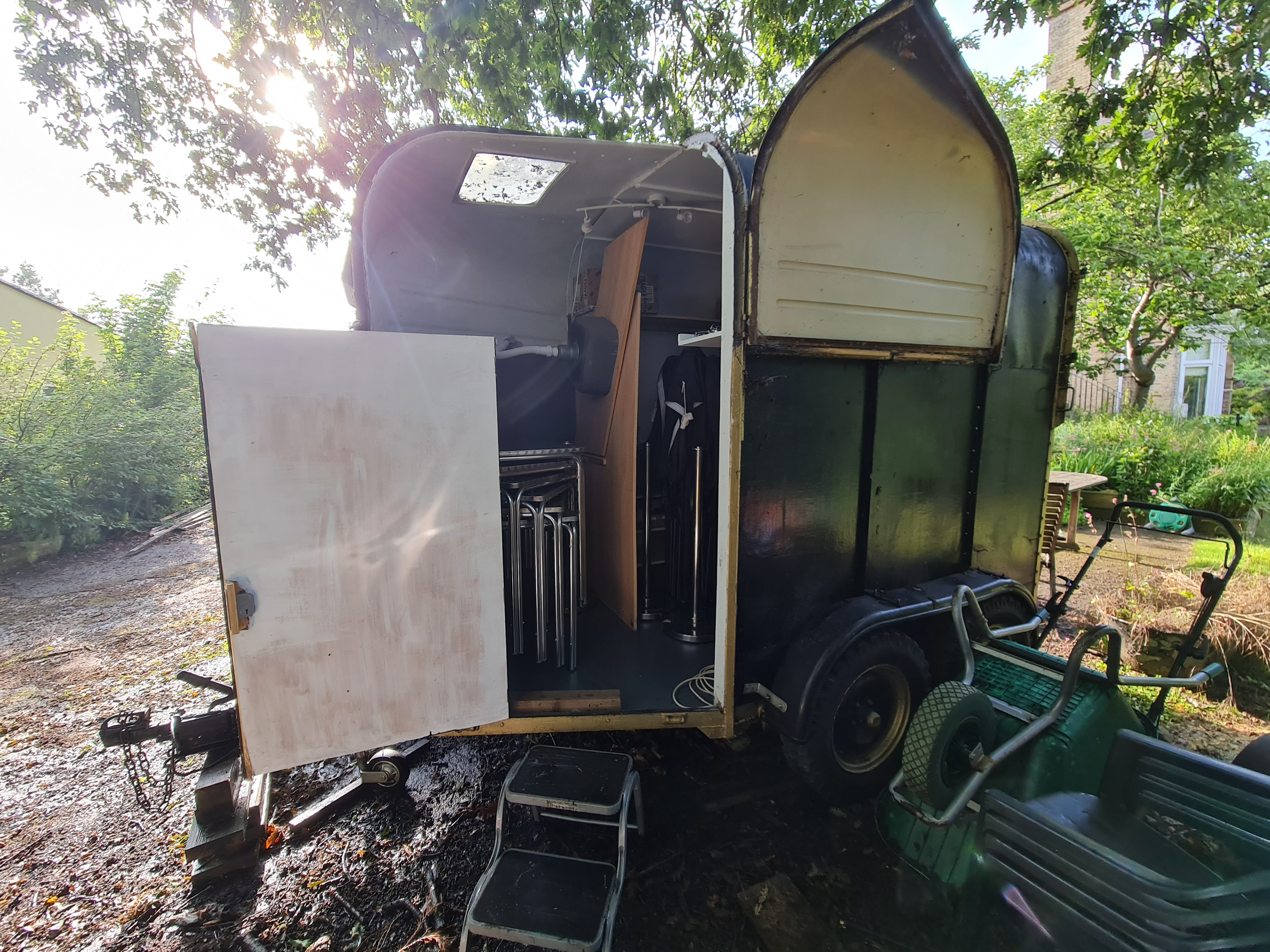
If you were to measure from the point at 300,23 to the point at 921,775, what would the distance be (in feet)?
27.0

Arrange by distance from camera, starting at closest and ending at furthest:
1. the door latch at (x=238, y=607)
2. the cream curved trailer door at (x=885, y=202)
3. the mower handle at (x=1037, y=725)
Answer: the door latch at (x=238, y=607) < the mower handle at (x=1037, y=725) < the cream curved trailer door at (x=885, y=202)

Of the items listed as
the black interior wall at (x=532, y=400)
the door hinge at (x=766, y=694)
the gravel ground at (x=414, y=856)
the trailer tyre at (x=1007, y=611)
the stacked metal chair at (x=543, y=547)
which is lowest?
the gravel ground at (x=414, y=856)

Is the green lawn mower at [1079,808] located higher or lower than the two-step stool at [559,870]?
higher

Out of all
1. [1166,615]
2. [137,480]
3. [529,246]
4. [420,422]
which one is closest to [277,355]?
[420,422]

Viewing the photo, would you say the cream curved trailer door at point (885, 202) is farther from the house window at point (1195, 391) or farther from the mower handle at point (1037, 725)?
the house window at point (1195, 391)

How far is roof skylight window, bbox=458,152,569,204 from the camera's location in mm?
2795

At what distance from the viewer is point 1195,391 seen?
1460 cm

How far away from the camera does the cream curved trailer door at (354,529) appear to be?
1.80 meters

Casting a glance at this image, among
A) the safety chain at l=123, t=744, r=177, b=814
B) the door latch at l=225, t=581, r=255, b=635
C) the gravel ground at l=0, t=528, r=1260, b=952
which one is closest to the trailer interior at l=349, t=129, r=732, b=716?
the gravel ground at l=0, t=528, r=1260, b=952

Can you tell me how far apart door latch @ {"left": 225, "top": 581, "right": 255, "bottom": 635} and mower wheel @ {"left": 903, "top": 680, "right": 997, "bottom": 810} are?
2.51 meters

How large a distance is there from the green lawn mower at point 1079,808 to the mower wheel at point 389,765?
7.78 feet

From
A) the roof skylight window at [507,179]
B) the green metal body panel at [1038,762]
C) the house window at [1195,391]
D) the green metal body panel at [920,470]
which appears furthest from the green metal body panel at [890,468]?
the house window at [1195,391]

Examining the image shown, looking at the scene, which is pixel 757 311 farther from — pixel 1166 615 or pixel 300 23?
pixel 300 23

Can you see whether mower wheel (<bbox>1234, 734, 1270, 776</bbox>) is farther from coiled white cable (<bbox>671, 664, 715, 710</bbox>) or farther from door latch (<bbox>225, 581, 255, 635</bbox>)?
door latch (<bbox>225, 581, 255, 635</bbox>)
